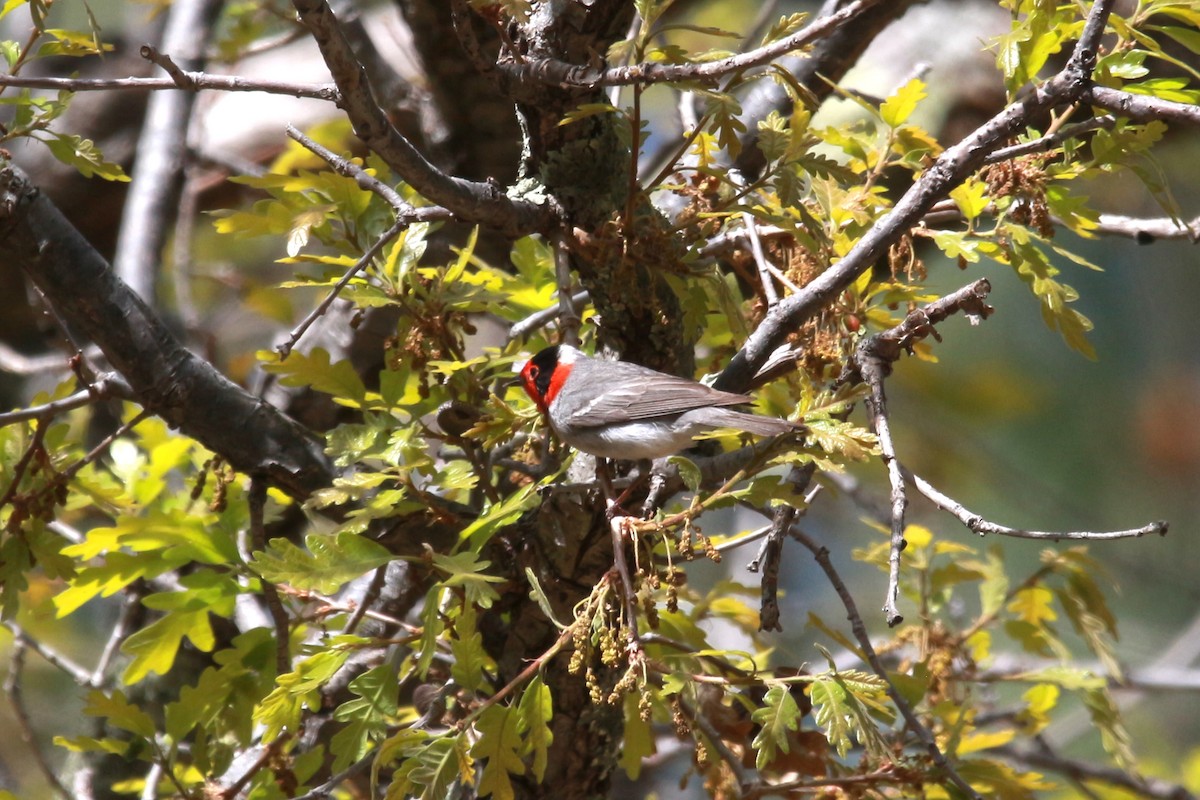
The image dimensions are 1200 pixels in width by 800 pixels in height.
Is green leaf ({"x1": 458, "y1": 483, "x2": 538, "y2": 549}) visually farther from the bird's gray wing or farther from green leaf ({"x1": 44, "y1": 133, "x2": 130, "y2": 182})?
green leaf ({"x1": 44, "y1": 133, "x2": 130, "y2": 182})

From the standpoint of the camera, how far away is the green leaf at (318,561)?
1768 mm

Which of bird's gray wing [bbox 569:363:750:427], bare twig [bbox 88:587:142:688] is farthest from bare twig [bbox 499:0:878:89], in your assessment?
bare twig [bbox 88:587:142:688]

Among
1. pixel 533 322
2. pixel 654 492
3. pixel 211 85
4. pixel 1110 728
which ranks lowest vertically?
pixel 1110 728

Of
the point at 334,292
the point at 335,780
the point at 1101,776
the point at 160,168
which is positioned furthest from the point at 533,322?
the point at 160,168

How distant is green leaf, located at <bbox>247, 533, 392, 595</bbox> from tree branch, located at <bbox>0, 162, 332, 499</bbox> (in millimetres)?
360

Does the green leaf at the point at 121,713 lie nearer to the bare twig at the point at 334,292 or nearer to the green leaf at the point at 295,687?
the green leaf at the point at 295,687

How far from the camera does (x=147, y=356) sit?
6.70ft

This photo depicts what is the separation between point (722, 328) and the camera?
2.38 metres

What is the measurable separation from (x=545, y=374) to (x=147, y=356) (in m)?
0.84

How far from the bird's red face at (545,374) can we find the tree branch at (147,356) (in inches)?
18.3

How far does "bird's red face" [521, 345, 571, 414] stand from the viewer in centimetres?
228

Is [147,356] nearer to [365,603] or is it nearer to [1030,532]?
[365,603]

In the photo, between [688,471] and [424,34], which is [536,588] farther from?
[424,34]

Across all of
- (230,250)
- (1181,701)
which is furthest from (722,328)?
(1181,701)
